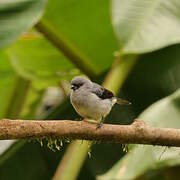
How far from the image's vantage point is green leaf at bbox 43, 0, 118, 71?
13.5 feet

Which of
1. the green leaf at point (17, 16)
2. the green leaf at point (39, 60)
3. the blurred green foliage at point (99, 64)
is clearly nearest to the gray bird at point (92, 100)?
the blurred green foliage at point (99, 64)

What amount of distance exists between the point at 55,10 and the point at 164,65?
94cm

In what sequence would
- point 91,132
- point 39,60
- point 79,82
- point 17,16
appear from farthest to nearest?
point 39,60 < point 79,82 < point 17,16 < point 91,132

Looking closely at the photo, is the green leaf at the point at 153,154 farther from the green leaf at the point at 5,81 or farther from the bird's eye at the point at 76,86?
the green leaf at the point at 5,81

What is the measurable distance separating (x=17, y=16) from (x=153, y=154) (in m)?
1.22

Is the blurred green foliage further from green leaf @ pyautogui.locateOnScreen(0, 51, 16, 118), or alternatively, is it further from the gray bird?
the gray bird

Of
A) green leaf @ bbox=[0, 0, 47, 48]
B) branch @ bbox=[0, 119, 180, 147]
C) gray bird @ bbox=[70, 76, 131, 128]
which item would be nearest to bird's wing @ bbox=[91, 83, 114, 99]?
gray bird @ bbox=[70, 76, 131, 128]

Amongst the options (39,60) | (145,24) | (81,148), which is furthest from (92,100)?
(39,60)

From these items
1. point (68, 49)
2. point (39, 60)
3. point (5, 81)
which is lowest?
point (5, 81)

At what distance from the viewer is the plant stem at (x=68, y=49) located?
4180 mm

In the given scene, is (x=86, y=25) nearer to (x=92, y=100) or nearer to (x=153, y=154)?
(x=92, y=100)

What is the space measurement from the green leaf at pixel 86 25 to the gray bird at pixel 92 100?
0.77 metres

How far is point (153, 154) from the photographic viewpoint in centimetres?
295

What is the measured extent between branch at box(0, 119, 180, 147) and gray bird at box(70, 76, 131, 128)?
800 mm
